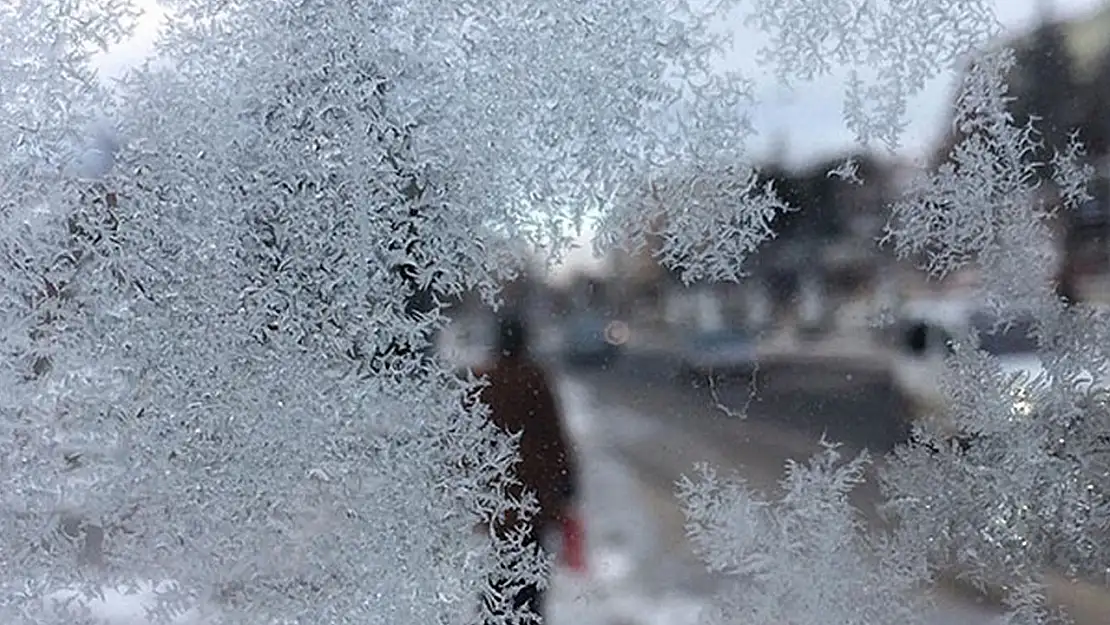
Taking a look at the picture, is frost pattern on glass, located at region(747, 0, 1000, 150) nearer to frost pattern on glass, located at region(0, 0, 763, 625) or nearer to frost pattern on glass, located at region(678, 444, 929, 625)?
frost pattern on glass, located at region(0, 0, 763, 625)

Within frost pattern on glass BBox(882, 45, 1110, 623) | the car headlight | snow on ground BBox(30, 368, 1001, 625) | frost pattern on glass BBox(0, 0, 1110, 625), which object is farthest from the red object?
the car headlight

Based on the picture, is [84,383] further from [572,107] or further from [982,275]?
[982,275]

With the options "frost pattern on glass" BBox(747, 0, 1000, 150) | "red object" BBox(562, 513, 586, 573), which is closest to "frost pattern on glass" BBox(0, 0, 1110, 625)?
"frost pattern on glass" BBox(747, 0, 1000, 150)

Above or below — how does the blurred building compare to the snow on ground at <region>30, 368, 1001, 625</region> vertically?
above

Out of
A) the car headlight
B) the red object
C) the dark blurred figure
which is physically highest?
the car headlight

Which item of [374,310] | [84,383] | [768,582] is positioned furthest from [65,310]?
[768,582]

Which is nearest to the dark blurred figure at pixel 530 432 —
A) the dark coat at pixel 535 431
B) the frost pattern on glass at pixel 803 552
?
the dark coat at pixel 535 431
